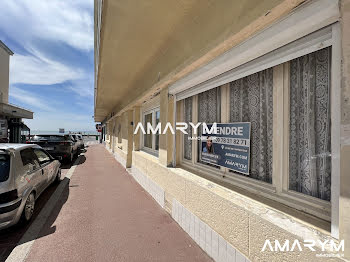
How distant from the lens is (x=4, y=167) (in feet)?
9.41

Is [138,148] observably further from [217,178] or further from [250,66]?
[250,66]

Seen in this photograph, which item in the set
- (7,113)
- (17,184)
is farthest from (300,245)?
(7,113)

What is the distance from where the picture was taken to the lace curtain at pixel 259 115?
198cm

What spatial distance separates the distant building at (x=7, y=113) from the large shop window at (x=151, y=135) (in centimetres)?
1371

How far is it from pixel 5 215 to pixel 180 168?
9.29 ft

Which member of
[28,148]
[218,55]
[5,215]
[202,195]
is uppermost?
[218,55]

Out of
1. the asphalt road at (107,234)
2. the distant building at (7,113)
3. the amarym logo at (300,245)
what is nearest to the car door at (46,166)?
the asphalt road at (107,234)

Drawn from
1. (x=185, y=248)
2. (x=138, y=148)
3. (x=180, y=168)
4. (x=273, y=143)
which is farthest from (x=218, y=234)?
(x=138, y=148)

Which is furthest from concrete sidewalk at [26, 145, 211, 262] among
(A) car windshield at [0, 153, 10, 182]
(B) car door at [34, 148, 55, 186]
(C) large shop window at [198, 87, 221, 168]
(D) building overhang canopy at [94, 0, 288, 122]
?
(D) building overhang canopy at [94, 0, 288, 122]

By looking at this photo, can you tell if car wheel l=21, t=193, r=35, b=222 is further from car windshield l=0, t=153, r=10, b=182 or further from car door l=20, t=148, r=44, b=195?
car windshield l=0, t=153, r=10, b=182

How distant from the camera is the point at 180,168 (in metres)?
3.59

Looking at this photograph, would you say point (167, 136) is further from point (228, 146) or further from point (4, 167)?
point (4, 167)

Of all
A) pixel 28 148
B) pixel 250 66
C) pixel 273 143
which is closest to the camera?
pixel 273 143

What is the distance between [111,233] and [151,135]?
3.50 meters
